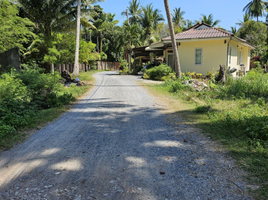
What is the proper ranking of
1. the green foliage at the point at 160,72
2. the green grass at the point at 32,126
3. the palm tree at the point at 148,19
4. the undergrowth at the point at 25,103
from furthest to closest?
the palm tree at the point at 148,19
the green foliage at the point at 160,72
the undergrowth at the point at 25,103
the green grass at the point at 32,126

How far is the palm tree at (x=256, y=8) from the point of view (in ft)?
133

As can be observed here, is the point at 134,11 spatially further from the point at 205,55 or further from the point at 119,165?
the point at 119,165

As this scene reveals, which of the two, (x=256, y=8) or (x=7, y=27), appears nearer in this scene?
(x=7, y=27)

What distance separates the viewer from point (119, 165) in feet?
11.6

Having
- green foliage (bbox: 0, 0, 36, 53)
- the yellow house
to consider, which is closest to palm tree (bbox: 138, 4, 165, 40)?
the yellow house

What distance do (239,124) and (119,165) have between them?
11.1 feet

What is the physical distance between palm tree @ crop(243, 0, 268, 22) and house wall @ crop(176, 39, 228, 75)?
30.5 meters

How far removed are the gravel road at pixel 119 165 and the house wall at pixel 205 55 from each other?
45.0ft

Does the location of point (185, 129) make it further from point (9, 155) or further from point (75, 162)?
point (9, 155)

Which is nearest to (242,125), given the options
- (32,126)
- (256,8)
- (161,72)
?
(32,126)

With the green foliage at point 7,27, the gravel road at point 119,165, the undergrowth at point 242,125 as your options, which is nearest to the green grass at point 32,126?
the gravel road at point 119,165

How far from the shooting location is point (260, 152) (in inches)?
152

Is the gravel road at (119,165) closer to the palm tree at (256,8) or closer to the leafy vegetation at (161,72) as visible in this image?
the leafy vegetation at (161,72)

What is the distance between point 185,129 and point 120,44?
2376cm
